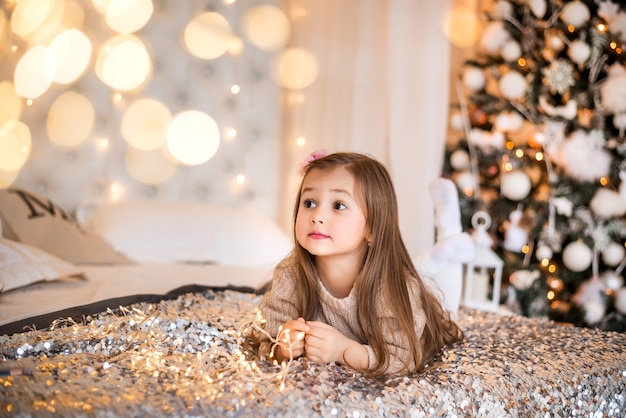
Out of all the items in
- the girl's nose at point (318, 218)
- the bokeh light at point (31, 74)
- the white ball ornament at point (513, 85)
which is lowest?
the girl's nose at point (318, 218)

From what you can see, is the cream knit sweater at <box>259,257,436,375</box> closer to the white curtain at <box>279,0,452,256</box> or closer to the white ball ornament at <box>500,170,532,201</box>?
the white curtain at <box>279,0,452,256</box>

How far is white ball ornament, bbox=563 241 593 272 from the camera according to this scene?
244cm

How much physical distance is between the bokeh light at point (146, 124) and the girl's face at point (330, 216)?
1605 mm

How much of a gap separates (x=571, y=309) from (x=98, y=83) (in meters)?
2.22

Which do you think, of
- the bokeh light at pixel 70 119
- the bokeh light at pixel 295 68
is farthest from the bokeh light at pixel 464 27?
the bokeh light at pixel 70 119

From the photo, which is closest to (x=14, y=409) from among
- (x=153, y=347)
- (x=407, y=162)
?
(x=153, y=347)

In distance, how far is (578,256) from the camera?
2.45 m

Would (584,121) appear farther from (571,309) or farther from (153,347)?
(153,347)

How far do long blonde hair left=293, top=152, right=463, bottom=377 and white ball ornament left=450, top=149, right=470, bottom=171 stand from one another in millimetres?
1414

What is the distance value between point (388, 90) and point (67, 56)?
1315 mm

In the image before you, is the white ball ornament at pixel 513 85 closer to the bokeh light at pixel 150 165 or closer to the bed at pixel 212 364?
the bed at pixel 212 364

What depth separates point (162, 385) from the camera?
0.90 m

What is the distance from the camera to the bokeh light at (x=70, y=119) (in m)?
2.45

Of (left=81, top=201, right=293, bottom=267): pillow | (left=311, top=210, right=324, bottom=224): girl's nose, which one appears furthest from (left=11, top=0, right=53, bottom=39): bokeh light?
(left=311, top=210, right=324, bottom=224): girl's nose
